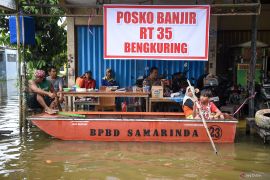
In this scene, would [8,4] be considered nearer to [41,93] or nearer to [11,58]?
[41,93]

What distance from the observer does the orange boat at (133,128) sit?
7.64 m

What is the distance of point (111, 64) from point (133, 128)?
4.14m

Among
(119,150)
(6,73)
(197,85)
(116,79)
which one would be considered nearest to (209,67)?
(197,85)

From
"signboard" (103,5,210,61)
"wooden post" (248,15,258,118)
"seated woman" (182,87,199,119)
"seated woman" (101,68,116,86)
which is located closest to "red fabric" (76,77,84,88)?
"seated woman" (101,68,116,86)

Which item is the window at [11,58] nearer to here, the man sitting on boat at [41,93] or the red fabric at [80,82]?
the red fabric at [80,82]

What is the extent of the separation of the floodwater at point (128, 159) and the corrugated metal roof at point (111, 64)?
3.56 meters

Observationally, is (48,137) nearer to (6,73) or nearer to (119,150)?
(119,150)

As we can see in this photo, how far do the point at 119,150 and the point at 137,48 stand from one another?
2.59 m

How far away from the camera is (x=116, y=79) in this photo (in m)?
11.5

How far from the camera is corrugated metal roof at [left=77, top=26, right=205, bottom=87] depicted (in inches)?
450

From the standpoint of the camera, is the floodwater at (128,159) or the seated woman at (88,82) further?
the seated woman at (88,82)

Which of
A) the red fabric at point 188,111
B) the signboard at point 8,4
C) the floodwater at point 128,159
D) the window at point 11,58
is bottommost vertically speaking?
the floodwater at point 128,159

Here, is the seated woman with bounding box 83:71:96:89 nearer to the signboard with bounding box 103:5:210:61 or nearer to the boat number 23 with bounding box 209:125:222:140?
the signboard with bounding box 103:5:210:61

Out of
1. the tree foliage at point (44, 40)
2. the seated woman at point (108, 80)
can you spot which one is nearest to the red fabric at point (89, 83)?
the seated woman at point (108, 80)
